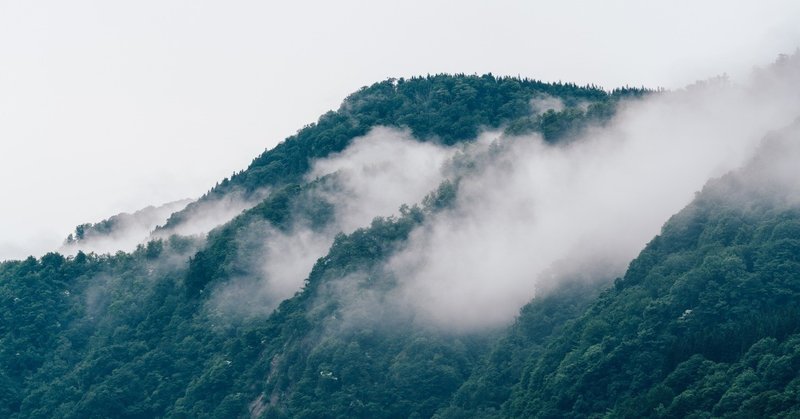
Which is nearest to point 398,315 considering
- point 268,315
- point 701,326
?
point 268,315

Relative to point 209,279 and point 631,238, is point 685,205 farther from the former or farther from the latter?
point 209,279

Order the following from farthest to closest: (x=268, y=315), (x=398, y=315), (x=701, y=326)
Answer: (x=268, y=315) → (x=398, y=315) → (x=701, y=326)

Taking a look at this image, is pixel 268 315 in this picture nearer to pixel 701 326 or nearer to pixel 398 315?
pixel 398 315

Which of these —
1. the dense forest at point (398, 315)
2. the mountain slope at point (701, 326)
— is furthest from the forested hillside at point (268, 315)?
the mountain slope at point (701, 326)

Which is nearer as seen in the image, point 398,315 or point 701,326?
point 701,326

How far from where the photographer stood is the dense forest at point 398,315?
111 metres

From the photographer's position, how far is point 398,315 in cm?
13675

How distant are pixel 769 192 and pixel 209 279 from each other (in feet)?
205

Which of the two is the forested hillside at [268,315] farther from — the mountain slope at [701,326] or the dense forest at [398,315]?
the mountain slope at [701,326]

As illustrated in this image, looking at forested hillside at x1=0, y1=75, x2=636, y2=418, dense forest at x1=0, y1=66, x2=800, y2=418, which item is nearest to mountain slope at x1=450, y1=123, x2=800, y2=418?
dense forest at x1=0, y1=66, x2=800, y2=418

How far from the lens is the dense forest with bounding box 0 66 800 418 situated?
111 metres

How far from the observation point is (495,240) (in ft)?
474

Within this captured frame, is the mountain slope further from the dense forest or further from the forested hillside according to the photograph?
the forested hillside

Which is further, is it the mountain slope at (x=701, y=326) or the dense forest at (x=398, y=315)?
the dense forest at (x=398, y=315)
